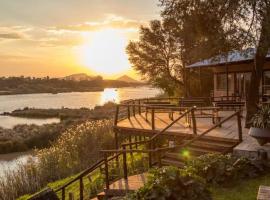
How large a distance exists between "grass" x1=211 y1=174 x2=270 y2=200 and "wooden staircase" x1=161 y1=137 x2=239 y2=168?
220cm

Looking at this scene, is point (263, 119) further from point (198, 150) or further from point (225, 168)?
point (225, 168)

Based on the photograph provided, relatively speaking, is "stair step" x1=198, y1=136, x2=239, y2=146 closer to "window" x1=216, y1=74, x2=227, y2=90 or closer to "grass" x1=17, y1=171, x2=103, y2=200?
"grass" x1=17, y1=171, x2=103, y2=200

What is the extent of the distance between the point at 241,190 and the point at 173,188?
2.56 meters

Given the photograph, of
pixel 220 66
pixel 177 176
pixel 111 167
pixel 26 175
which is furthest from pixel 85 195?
pixel 220 66

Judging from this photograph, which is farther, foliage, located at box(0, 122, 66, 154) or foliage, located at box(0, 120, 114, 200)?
foliage, located at box(0, 122, 66, 154)

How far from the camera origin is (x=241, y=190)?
9.50 metres

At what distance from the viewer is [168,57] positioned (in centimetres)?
4512

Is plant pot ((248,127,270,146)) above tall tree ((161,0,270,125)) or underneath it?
underneath

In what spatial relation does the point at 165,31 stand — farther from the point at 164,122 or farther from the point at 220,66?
the point at 164,122

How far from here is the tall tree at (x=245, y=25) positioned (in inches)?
586

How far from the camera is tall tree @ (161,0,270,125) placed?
48.8 feet

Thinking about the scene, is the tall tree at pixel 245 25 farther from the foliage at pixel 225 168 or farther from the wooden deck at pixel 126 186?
the wooden deck at pixel 126 186

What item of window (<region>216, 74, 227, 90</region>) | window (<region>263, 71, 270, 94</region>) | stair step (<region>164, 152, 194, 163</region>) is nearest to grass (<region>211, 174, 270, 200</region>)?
stair step (<region>164, 152, 194, 163</region>)

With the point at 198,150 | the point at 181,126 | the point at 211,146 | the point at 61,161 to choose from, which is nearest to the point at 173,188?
the point at 198,150
